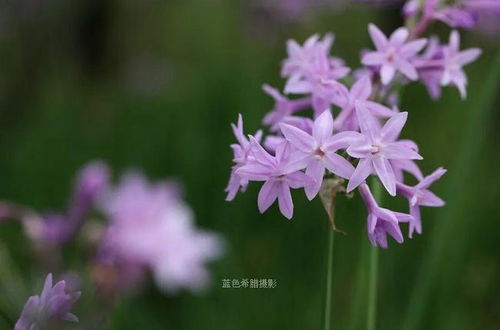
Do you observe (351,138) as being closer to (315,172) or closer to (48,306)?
(315,172)

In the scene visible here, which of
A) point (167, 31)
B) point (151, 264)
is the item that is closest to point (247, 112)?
point (151, 264)

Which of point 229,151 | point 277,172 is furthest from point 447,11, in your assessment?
point 229,151

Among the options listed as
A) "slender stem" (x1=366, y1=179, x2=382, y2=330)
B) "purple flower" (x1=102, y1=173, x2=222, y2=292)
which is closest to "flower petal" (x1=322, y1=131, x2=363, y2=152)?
"slender stem" (x1=366, y1=179, x2=382, y2=330)

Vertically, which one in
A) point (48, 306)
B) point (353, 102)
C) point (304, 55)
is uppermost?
point (304, 55)

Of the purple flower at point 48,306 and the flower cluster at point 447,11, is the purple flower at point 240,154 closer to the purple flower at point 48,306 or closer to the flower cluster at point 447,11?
the purple flower at point 48,306

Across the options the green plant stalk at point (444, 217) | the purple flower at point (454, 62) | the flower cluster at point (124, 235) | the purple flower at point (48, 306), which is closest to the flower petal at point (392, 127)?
the purple flower at point (454, 62)

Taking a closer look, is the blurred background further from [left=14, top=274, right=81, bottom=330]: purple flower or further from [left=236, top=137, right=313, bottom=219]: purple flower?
[left=14, top=274, right=81, bottom=330]: purple flower
